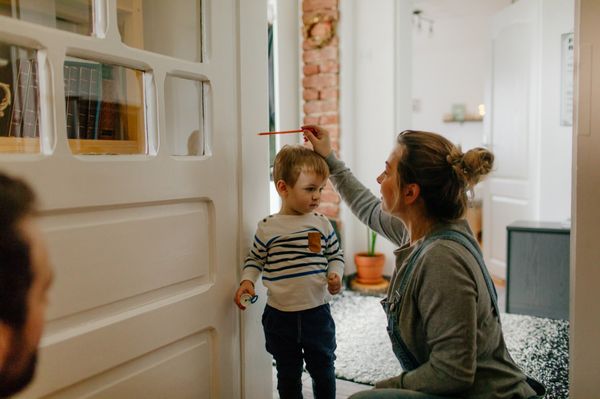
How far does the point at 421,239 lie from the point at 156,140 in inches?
27.2

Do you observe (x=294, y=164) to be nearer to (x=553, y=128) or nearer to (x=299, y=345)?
(x=299, y=345)

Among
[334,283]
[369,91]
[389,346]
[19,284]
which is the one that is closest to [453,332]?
[334,283]

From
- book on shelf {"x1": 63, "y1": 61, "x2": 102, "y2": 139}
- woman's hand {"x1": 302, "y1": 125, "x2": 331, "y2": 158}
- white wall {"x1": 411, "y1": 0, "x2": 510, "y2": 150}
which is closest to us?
book on shelf {"x1": 63, "y1": 61, "x2": 102, "y2": 139}

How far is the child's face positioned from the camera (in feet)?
5.11

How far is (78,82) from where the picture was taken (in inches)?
39.9

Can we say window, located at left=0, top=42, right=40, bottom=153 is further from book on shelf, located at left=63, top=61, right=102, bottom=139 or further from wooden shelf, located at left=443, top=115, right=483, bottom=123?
wooden shelf, located at left=443, top=115, right=483, bottom=123

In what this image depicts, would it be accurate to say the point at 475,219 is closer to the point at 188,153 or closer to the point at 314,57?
the point at 314,57

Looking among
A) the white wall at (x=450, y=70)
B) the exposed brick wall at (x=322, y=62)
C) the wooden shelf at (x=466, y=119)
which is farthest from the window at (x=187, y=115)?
the wooden shelf at (x=466, y=119)

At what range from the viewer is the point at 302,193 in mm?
1555

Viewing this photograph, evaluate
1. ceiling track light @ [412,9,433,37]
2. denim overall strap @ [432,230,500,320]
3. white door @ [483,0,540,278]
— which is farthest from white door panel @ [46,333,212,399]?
ceiling track light @ [412,9,433,37]

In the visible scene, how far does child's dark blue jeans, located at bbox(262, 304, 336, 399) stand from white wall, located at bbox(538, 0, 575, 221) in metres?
2.95

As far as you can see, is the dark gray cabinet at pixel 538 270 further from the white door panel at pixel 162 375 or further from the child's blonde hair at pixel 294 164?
the white door panel at pixel 162 375

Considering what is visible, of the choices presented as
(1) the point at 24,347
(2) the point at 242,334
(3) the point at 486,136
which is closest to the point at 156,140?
(1) the point at 24,347

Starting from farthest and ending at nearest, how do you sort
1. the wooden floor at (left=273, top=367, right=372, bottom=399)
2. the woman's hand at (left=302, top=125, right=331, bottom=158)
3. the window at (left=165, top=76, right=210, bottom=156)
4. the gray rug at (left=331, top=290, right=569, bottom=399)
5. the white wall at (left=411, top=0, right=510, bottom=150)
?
the white wall at (left=411, top=0, right=510, bottom=150) → the gray rug at (left=331, top=290, right=569, bottom=399) → the wooden floor at (left=273, top=367, right=372, bottom=399) → the woman's hand at (left=302, top=125, right=331, bottom=158) → the window at (left=165, top=76, right=210, bottom=156)
